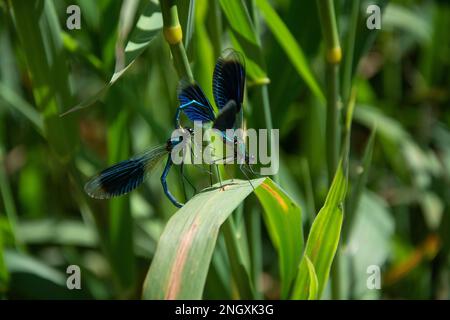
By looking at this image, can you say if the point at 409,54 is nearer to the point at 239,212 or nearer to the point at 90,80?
the point at 90,80

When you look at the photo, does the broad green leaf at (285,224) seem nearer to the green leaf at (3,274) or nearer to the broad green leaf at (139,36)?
the broad green leaf at (139,36)


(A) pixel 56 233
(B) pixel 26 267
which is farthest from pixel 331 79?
(A) pixel 56 233

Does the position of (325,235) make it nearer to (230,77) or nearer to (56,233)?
(230,77)

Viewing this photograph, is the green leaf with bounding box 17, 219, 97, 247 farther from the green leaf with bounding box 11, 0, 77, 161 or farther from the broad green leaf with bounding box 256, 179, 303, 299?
the broad green leaf with bounding box 256, 179, 303, 299

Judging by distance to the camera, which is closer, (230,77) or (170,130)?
(230,77)

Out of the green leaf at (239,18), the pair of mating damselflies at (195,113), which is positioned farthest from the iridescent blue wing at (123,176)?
the green leaf at (239,18)

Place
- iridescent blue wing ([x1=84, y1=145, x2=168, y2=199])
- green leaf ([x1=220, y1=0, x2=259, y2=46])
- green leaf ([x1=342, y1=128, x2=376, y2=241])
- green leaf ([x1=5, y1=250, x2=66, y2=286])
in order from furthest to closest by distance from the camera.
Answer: green leaf ([x1=5, y1=250, x2=66, y2=286]), green leaf ([x1=342, y1=128, x2=376, y2=241]), green leaf ([x1=220, y1=0, x2=259, y2=46]), iridescent blue wing ([x1=84, y1=145, x2=168, y2=199])

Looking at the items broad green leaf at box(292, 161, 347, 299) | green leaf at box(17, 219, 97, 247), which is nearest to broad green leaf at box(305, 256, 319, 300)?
broad green leaf at box(292, 161, 347, 299)
